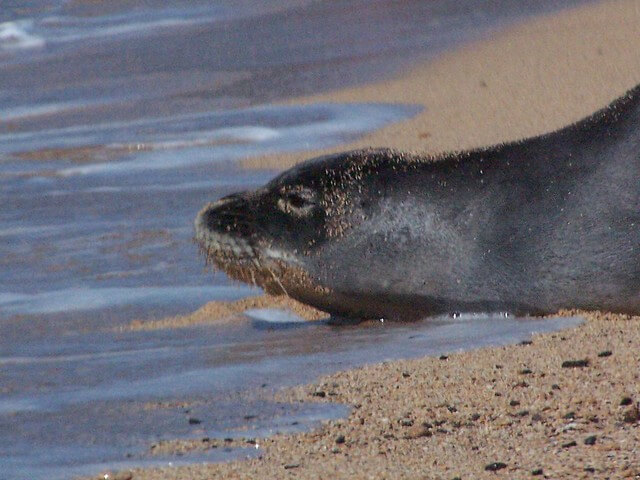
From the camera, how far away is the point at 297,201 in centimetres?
577

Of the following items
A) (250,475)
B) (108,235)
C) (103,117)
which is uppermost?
(103,117)

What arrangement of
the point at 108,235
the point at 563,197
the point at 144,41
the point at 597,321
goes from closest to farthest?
the point at 597,321, the point at 563,197, the point at 108,235, the point at 144,41

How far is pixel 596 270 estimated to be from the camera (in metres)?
5.22

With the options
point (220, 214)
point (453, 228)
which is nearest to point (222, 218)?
point (220, 214)

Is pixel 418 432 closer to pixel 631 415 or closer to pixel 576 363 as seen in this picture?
pixel 631 415

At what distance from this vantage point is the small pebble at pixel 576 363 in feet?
13.2

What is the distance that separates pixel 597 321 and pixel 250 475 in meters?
1.92

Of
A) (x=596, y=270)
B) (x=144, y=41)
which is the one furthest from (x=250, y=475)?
(x=144, y=41)

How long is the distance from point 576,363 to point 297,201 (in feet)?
6.46

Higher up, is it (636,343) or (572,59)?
(572,59)

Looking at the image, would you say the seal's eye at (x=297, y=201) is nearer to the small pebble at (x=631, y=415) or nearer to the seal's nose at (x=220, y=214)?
the seal's nose at (x=220, y=214)

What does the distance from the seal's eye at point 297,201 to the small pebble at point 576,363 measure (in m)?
1.88

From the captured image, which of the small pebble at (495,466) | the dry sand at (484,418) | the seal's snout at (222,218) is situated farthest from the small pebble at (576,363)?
the seal's snout at (222,218)

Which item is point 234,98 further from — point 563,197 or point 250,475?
point 250,475
